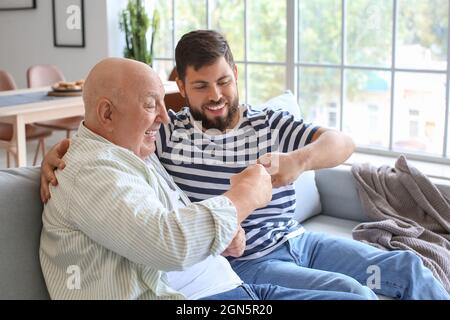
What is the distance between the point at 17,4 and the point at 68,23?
78 cm

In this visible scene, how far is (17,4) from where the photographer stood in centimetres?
603

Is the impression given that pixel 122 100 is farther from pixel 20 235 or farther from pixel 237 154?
pixel 237 154

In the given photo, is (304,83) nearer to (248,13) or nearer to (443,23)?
(248,13)

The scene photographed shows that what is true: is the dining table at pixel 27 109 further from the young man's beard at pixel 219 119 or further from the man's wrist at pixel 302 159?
the man's wrist at pixel 302 159

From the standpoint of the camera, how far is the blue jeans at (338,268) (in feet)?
6.00

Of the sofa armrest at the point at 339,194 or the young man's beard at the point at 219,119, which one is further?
the sofa armrest at the point at 339,194

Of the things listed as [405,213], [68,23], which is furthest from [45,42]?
[405,213]

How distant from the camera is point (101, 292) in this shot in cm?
129

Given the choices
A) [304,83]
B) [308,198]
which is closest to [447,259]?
[308,198]

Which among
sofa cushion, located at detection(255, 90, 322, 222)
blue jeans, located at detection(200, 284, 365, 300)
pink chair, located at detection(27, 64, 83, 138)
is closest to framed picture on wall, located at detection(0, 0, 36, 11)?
pink chair, located at detection(27, 64, 83, 138)

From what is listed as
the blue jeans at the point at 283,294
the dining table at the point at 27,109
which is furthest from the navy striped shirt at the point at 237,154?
the dining table at the point at 27,109

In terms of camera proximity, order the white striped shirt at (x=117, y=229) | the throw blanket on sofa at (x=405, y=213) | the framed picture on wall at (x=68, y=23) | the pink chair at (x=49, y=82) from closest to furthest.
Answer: the white striped shirt at (x=117, y=229) < the throw blanket on sofa at (x=405, y=213) < the pink chair at (x=49, y=82) < the framed picture on wall at (x=68, y=23)

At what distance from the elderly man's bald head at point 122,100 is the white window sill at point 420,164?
193cm

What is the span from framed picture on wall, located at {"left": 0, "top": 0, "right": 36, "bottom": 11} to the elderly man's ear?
487 cm
